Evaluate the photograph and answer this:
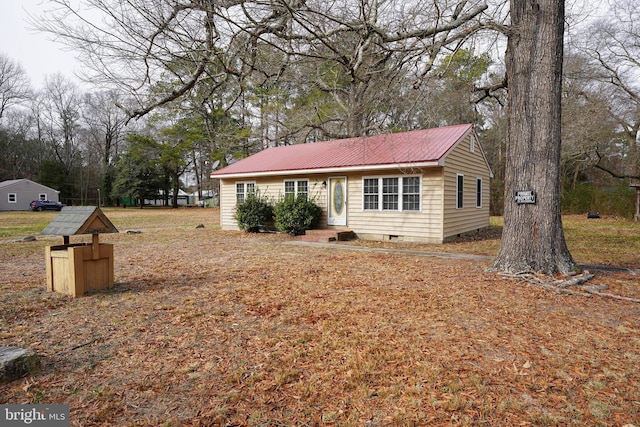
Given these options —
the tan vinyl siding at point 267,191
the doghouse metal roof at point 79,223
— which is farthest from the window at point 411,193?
the doghouse metal roof at point 79,223

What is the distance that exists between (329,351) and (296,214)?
9632mm

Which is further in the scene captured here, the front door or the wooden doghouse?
the front door

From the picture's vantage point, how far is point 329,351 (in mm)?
3336

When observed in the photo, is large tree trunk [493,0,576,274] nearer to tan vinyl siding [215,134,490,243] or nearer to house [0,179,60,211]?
tan vinyl siding [215,134,490,243]

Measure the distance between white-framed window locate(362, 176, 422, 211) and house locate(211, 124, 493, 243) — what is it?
0.07 ft

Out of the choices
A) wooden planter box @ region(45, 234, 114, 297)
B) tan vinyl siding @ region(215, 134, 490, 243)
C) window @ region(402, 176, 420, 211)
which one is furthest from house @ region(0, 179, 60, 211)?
window @ region(402, 176, 420, 211)

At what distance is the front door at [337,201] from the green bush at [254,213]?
2698 millimetres

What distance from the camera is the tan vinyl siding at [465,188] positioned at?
11.5 m

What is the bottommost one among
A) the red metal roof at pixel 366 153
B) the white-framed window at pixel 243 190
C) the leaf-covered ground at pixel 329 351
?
the leaf-covered ground at pixel 329 351

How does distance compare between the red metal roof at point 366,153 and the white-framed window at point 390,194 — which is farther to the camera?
the white-framed window at point 390,194

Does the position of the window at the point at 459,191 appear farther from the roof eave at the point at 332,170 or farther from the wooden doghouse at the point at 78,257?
the wooden doghouse at the point at 78,257

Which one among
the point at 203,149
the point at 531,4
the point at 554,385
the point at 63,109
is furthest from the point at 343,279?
the point at 63,109

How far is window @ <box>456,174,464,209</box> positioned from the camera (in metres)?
12.3

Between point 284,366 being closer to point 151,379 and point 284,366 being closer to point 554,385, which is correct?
point 151,379
